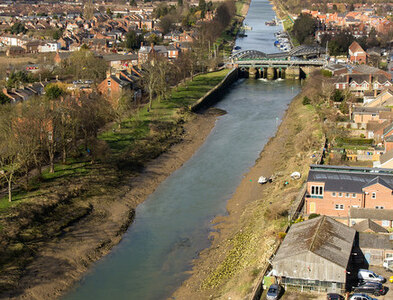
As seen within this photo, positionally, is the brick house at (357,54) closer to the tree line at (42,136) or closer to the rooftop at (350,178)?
the tree line at (42,136)

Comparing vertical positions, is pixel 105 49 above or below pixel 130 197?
above

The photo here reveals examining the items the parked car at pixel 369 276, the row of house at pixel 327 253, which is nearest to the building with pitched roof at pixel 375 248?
the row of house at pixel 327 253

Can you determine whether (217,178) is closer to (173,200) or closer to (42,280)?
(173,200)

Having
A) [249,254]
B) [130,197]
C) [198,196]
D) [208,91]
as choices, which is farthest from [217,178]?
[208,91]

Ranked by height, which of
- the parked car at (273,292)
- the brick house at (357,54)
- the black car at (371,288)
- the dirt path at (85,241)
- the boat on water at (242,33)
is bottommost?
the dirt path at (85,241)

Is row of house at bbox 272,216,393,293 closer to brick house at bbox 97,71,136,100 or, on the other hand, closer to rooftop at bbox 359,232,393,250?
rooftop at bbox 359,232,393,250

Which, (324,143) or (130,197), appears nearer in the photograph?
(130,197)
